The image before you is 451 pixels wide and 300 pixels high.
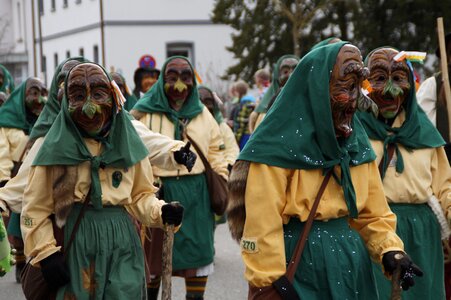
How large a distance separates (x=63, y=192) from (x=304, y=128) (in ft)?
4.77

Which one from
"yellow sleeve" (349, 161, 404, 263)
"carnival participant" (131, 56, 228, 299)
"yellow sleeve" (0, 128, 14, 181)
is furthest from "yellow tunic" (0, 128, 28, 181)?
"yellow sleeve" (349, 161, 404, 263)

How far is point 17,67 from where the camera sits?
5056 centimetres

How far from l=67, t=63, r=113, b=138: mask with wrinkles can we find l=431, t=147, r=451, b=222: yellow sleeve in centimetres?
213

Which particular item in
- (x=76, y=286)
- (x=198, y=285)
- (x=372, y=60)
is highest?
(x=372, y=60)

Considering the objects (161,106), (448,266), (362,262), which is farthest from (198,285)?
(362,262)

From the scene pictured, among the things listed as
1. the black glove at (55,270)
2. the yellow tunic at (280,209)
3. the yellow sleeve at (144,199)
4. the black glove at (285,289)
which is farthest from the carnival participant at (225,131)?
the black glove at (285,289)

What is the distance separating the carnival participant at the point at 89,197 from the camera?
5203 mm

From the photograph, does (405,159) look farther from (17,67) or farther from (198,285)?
(17,67)

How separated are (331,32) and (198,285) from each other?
19.0 meters

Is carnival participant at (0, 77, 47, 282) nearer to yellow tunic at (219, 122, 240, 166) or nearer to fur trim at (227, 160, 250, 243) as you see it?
yellow tunic at (219, 122, 240, 166)

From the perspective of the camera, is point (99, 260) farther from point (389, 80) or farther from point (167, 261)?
point (389, 80)

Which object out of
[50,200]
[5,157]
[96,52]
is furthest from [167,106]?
[96,52]

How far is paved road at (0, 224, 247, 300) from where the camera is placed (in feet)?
29.7

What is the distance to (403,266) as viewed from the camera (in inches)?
178
